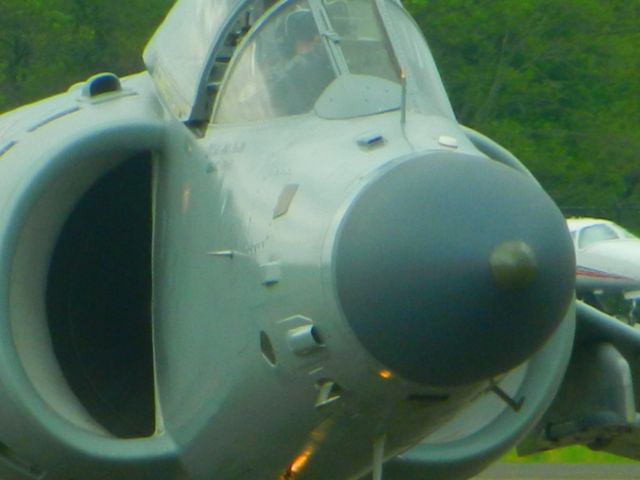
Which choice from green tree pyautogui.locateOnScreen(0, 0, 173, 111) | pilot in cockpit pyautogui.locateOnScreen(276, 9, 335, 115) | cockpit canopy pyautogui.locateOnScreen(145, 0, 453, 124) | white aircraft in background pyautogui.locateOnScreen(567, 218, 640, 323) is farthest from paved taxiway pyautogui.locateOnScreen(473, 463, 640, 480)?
green tree pyautogui.locateOnScreen(0, 0, 173, 111)

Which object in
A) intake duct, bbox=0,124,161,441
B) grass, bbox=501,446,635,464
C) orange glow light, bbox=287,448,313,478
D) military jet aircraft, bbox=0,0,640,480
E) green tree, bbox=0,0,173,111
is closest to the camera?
military jet aircraft, bbox=0,0,640,480

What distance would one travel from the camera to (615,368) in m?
7.30

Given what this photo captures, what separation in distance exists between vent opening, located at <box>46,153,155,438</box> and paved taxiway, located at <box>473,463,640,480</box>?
6931 millimetres

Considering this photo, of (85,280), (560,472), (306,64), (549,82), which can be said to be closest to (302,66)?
(306,64)

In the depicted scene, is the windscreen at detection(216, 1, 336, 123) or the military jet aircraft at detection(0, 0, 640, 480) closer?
the military jet aircraft at detection(0, 0, 640, 480)

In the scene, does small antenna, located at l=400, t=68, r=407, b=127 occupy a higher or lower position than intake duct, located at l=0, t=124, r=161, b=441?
higher

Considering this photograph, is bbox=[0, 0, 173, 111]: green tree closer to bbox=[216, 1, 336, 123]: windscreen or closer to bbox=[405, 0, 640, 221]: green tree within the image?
bbox=[405, 0, 640, 221]: green tree

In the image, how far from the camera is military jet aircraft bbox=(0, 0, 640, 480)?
4.95 meters

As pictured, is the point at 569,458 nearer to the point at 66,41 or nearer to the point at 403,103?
the point at 403,103

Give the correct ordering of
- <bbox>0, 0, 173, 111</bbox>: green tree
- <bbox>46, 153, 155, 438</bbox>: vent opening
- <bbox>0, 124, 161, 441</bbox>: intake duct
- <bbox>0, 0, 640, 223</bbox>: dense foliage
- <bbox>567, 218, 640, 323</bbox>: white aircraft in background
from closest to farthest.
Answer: <bbox>0, 124, 161, 441</bbox>: intake duct
<bbox>46, 153, 155, 438</bbox>: vent opening
<bbox>567, 218, 640, 323</bbox>: white aircraft in background
<bbox>0, 0, 640, 223</bbox>: dense foliage
<bbox>0, 0, 173, 111</bbox>: green tree

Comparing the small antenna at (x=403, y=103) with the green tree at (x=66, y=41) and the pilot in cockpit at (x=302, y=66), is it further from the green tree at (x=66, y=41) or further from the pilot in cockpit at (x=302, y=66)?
the green tree at (x=66, y=41)

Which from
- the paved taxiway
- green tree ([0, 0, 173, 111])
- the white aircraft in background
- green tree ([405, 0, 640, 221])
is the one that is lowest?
green tree ([405, 0, 640, 221])

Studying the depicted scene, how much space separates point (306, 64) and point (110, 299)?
140 cm

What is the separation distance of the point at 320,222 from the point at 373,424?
0.68 m
